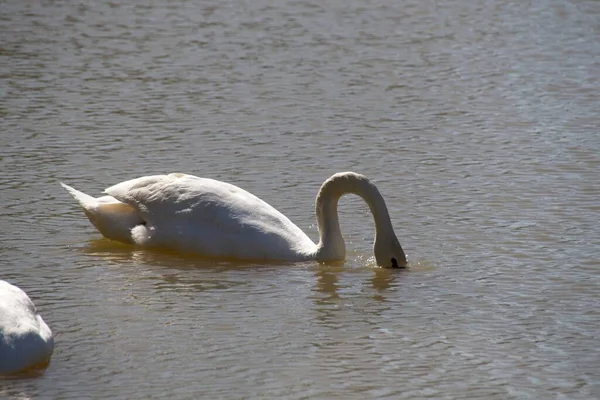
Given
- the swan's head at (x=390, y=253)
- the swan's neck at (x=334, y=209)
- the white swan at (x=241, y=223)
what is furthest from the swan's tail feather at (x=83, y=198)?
the swan's head at (x=390, y=253)

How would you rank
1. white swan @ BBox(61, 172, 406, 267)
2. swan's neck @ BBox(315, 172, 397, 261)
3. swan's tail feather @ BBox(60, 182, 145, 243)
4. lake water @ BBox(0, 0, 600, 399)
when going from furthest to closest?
1. swan's tail feather @ BBox(60, 182, 145, 243)
2. white swan @ BBox(61, 172, 406, 267)
3. swan's neck @ BBox(315, 172, 397, 261)
4. lake water @ BBox(0, 0, 600, 399)

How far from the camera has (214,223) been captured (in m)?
11.4

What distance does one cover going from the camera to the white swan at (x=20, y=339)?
8141 mm

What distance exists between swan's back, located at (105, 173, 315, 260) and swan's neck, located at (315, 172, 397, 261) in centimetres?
18

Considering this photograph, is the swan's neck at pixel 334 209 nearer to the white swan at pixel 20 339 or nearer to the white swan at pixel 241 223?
the white swan at pixel 241 223

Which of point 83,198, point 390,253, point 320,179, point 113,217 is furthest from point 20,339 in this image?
point 320,179

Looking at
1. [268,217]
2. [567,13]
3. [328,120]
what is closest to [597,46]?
[567,13]

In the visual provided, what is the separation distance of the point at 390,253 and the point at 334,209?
710 mm

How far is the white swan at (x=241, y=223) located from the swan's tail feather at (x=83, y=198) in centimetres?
45

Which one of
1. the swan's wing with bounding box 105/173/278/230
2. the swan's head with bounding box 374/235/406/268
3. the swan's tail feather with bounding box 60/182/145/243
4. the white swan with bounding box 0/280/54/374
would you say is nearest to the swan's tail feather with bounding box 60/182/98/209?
the swan's tail feather with bounding box 60/182/145/243

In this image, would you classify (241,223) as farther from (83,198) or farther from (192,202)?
(83,198)

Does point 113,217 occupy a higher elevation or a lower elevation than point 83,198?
lower

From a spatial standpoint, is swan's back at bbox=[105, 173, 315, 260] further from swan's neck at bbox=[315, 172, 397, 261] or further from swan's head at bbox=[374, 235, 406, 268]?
swan's head at bbox=[374, 235, 406, 268]

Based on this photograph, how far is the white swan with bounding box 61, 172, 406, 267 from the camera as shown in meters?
11.2
